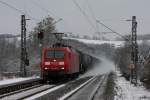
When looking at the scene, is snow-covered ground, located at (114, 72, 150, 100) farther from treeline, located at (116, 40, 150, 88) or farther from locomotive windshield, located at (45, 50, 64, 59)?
locomotive windshield, located at (45, 50, 64, 59)

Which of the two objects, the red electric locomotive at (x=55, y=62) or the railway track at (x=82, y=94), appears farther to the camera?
the red electric locomotive at (x=55, y=62)

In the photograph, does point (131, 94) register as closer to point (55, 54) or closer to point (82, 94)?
point (82, 94)

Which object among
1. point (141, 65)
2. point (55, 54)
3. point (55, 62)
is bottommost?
point (141, 65)

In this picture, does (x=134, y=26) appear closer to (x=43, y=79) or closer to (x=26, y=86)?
(x=43, y=79)

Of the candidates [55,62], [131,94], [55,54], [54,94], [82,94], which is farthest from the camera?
[55,54]

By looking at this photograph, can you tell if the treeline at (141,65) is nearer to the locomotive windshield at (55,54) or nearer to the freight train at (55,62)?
the freight train at (55,62)

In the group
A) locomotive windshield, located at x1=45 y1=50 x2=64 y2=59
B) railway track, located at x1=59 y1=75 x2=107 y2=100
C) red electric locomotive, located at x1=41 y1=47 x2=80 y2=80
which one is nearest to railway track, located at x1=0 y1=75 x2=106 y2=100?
railway track, located at x1=59 y1=75 x2=107 y2=100

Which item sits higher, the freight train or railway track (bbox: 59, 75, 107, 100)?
the freight train

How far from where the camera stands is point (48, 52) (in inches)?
1431

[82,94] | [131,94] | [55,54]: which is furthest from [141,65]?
[82,94]

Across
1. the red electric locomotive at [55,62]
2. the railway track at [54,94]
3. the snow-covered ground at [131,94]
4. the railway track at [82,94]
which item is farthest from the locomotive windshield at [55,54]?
the railway track at [54,94]

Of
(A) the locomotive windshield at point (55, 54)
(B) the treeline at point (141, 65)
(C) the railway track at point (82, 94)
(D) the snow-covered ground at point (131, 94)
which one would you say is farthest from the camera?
(B) the treeline at point (141, 65)

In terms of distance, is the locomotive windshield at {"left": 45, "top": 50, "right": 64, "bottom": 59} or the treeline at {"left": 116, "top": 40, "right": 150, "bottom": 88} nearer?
the locomotive windshield at {"left": 45, "top": 50, "right": 64, "bottom": 59}

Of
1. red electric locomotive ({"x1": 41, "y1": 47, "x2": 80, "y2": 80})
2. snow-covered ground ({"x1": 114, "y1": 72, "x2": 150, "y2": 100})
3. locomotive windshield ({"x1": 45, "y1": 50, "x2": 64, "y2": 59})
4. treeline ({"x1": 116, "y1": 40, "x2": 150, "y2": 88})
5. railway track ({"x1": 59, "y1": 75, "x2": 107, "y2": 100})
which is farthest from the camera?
treeline ({"x1": 116, "y1": 40, "x2": 150, "y2": 88})
